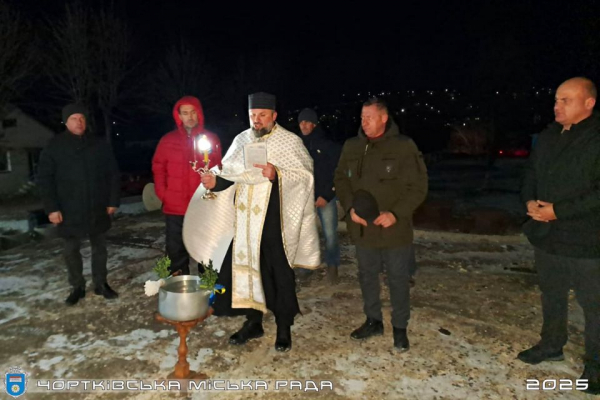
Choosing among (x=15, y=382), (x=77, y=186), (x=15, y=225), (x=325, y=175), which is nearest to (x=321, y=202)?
(x=325, y=175)

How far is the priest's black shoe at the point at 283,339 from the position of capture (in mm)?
3992

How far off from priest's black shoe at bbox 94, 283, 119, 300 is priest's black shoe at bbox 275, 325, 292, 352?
225 cm

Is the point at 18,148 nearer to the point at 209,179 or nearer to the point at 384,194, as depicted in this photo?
the point at 209,179

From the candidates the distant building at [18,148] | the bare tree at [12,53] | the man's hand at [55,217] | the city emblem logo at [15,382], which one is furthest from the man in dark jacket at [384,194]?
the distant building at [18,148]

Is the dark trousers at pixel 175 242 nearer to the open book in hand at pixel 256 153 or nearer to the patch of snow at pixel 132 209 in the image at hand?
the open book in hand at pixel 256 153

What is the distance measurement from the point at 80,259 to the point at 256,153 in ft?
9.29

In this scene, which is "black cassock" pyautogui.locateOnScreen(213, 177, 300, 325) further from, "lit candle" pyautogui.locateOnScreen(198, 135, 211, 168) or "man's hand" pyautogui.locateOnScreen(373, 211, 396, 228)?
"man's hand" pyautogui.locateOnScreen(373, 211, 396, 228)

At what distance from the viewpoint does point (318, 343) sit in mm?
4152

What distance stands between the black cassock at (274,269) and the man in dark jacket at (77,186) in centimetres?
178

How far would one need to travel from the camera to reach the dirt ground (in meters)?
3.50

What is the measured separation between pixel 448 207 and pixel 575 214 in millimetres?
9930

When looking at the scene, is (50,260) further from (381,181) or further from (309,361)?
(381,181)

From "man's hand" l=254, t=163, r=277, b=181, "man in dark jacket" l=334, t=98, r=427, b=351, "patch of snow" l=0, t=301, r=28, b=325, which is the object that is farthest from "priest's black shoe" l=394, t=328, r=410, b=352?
"patch of snow" l=0, t=301, r=28, b=325

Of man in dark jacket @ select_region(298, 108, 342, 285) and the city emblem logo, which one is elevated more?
man in dark jacket @ select_region(298, 108, 342, 285)
